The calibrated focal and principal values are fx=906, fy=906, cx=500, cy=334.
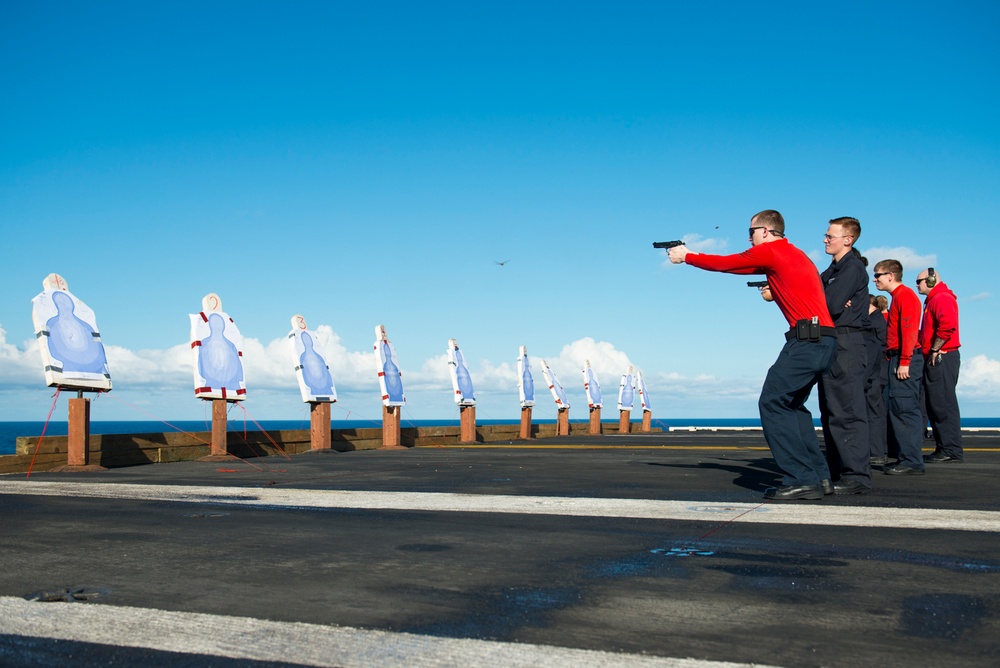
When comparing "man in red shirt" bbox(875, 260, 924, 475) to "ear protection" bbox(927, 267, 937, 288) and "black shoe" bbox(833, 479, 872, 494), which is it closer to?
"ear protection" bbox(927, 267, 937, 288)

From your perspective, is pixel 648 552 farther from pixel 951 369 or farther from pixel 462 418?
pixel 462 418

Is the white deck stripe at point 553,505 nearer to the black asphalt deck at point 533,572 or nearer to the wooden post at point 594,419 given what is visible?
the black asphalt deck at point 533,572

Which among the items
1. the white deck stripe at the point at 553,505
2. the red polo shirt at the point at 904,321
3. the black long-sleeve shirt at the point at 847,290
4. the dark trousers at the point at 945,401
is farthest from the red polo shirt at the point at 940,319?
the white deck stripe at the point at 553,505

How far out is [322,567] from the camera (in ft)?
12.5

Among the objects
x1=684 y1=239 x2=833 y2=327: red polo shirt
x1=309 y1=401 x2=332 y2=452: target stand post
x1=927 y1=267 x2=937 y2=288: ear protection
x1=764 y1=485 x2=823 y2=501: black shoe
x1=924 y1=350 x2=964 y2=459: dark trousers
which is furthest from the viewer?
x1=309 y1=401 x2=332 y2=452: target stand post

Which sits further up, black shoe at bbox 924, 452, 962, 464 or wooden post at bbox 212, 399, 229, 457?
wooden post at bbox 212, 399, 229, 457

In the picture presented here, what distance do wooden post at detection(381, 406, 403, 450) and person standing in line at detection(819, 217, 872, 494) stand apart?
11366 mm

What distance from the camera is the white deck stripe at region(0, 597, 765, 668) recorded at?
2.46 metres

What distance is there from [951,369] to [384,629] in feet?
31.2

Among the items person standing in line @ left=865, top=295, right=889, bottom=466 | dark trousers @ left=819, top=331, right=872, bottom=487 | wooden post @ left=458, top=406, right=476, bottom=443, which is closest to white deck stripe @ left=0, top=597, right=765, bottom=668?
dark trousers @ left=819, top=331, right=872, bottom=487

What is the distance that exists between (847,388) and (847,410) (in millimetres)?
172

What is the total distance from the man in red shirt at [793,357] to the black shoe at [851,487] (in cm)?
19

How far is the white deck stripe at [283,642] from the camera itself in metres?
2.46

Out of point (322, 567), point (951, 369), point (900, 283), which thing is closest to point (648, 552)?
point (322, 567)
